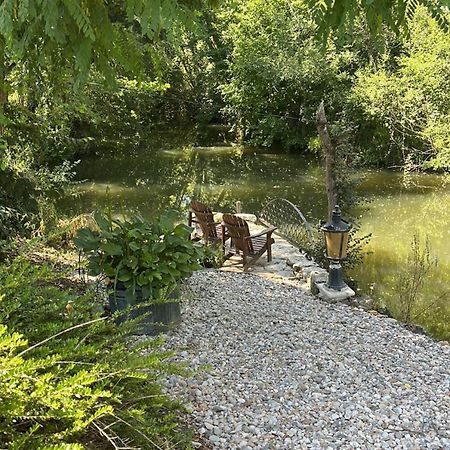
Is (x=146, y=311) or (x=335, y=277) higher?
(x=146, y=311)

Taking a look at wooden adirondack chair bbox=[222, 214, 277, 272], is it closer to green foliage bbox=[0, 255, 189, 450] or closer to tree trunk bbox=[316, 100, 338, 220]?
tree trunk bbox=[316, 100, 338, 220]

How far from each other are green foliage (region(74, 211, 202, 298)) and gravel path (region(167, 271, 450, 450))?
516mm

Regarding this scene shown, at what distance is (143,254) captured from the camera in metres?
3.86

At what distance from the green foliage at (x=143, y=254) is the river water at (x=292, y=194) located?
2.56 m

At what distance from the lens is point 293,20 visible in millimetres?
18594

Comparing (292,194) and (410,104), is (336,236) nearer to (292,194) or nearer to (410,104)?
(292,194)

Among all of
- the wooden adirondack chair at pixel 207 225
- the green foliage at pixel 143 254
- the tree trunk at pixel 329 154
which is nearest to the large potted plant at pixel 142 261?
the green foliage at pixel 143 254

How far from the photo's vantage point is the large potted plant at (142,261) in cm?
384

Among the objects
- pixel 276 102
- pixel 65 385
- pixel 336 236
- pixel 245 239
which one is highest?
pixel 276 102

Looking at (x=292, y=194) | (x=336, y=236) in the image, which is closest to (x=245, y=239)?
(x=336, y=236)

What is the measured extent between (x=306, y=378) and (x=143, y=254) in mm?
1407

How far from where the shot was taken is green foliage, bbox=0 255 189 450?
1.58m

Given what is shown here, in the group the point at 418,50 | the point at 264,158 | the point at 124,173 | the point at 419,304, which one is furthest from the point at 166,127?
the point at 419,304

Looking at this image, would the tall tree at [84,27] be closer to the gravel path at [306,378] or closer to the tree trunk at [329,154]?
the gravel path at [306,378]
